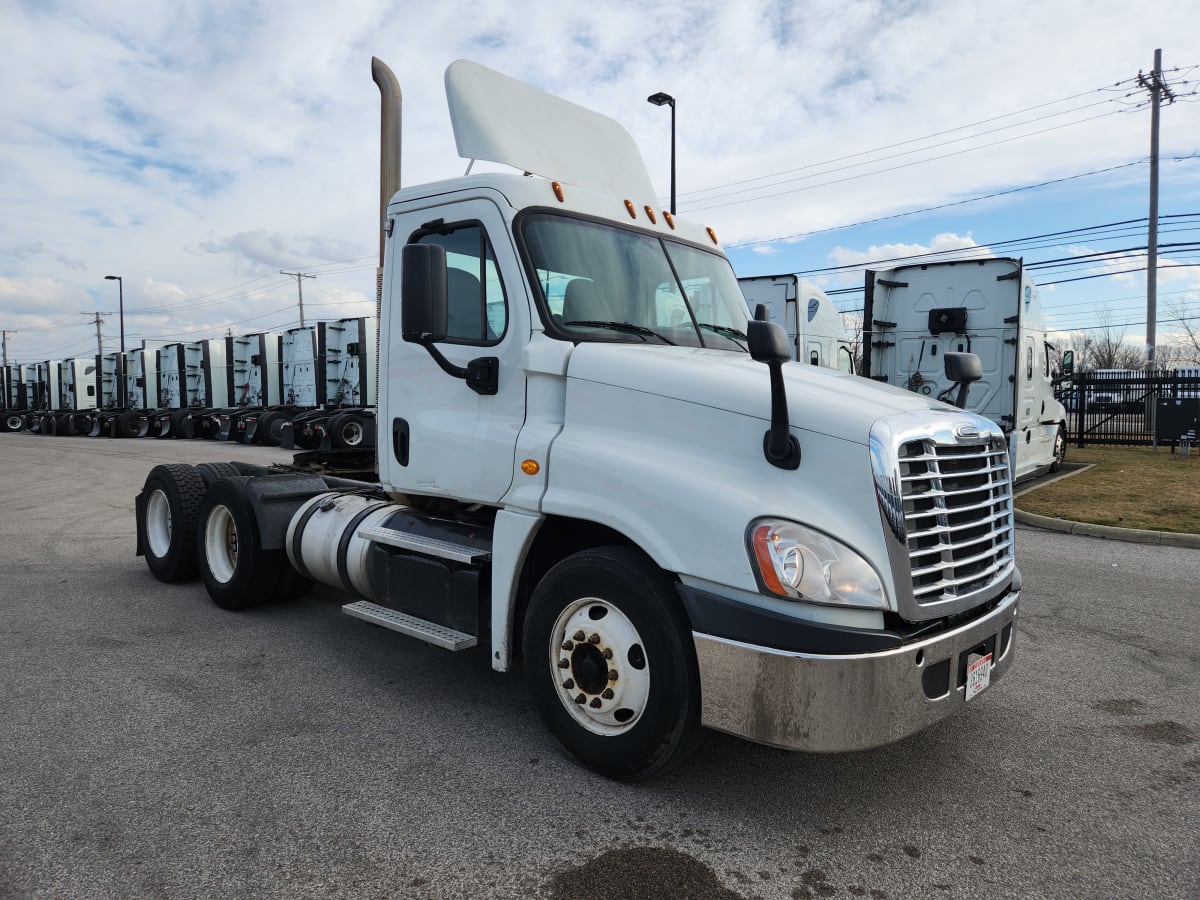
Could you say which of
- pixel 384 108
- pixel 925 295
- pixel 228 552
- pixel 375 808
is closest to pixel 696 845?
pixel 375 808

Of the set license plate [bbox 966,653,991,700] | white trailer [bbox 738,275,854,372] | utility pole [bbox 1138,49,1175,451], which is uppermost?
utility pole [bbox 1138,49,1175,451]

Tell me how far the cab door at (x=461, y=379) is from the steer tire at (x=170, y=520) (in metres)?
2.74

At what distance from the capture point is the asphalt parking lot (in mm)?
2771

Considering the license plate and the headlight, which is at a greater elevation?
the headlight

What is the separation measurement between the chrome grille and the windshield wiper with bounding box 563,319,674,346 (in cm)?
136

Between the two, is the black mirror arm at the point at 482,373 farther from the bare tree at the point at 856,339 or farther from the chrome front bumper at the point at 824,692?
the bare tree at the point at 856,339

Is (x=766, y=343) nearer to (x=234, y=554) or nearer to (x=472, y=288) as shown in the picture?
(x=472, y=288)

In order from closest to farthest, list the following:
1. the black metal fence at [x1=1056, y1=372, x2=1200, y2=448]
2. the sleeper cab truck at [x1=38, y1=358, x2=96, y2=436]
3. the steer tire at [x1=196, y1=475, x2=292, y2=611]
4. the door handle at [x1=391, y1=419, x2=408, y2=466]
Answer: the door handle at [x1=391, y1=419, x2=408, y2=466]
the steer tire at [x1=196, y1=475, x2=292, y2=611]
the black metal fence at [x1=1056, y1=372, x2=1200, y2=448]
the sleeper cab truck at [x1=38, y1=358, x2=96, y2=436]

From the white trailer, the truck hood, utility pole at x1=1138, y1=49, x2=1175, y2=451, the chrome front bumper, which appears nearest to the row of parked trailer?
the white trailer

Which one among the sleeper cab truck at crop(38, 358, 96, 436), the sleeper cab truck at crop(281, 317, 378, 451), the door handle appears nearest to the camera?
the door handle

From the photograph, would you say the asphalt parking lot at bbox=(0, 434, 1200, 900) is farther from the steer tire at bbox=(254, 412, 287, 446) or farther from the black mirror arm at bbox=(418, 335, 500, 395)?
the steer tire at bbox=(254, 412, 287, 446)

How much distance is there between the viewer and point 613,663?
3.33m

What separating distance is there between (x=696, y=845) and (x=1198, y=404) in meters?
18.7

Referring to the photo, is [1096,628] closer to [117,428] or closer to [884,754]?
[884,754]
